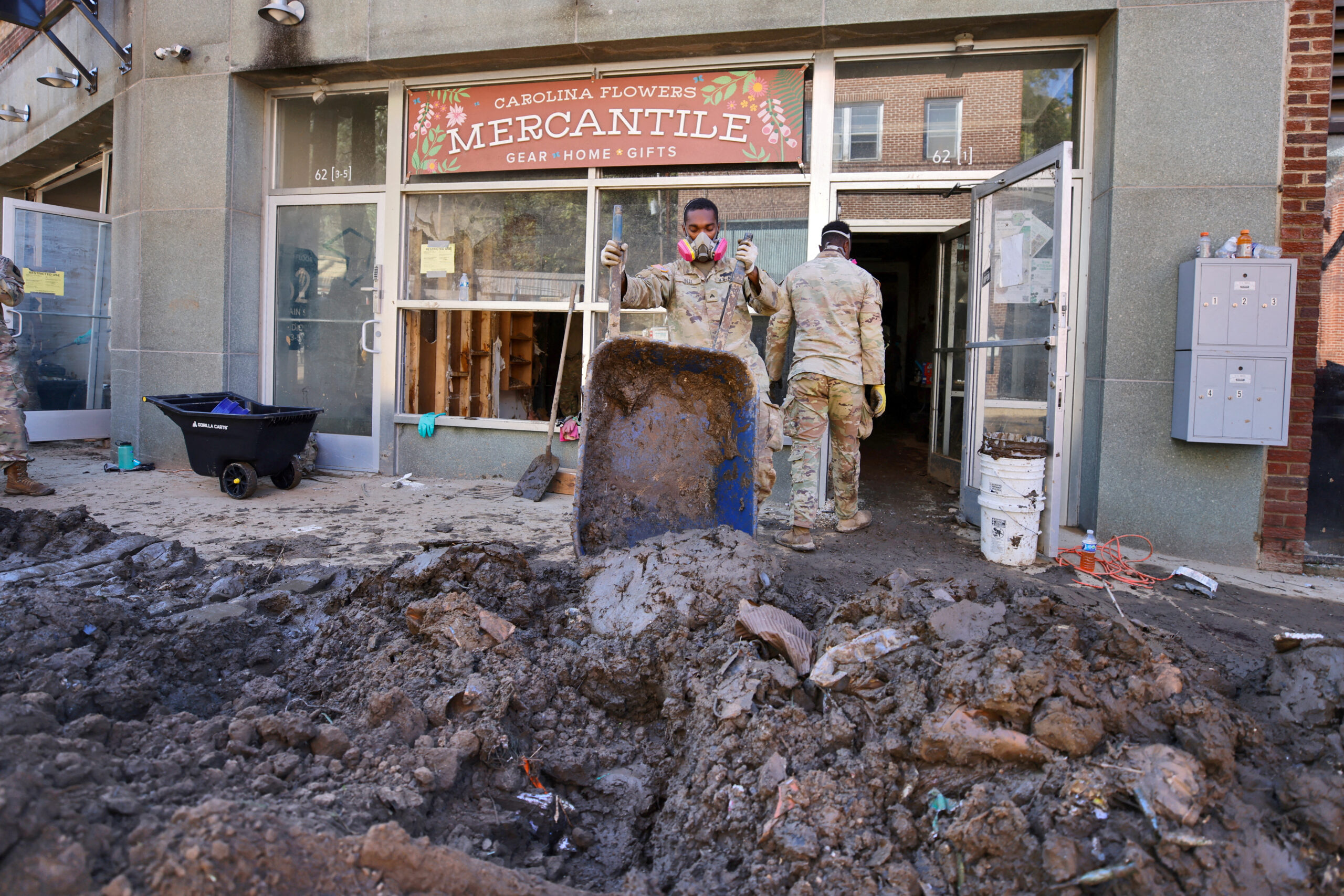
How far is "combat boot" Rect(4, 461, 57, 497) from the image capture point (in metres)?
5.88

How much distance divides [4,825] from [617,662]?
1.63 meters

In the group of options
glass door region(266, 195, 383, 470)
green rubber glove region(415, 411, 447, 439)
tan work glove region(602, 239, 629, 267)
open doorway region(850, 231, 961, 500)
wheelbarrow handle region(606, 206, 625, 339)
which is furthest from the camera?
open doorway region(850, 231, 961, 500)

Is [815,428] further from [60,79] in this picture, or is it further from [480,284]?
[60,79]

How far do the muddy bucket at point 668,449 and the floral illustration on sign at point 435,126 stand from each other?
13.3ft

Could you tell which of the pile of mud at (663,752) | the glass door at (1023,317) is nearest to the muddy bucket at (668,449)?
the pile of mud at (663,752)

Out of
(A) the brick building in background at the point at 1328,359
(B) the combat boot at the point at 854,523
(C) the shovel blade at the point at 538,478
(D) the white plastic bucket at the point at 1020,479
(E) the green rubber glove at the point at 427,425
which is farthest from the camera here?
(E) the green rubber glove at the point at 427,425

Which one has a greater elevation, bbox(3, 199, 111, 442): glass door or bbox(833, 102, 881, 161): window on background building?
bbox(833, 102, 881, 161): window on background building

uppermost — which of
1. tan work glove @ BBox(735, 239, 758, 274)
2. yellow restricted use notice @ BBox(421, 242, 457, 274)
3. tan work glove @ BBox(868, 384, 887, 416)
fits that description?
yellow restricted use notice @ BBox(421, 242, 457, 274)

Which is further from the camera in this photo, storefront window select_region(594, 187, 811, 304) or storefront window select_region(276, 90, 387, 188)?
storefront window select_region(276, 90, 387, 188)

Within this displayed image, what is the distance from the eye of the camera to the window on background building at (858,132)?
237 inches

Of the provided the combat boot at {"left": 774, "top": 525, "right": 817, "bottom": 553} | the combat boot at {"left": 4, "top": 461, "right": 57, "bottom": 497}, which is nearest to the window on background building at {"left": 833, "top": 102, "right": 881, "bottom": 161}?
the combat boot at {"left": 774, "top": 525, "right": 817, "bottom": 553}

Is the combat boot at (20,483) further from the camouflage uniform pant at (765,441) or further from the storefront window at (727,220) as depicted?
the camouflage uniform pant at (765,441)

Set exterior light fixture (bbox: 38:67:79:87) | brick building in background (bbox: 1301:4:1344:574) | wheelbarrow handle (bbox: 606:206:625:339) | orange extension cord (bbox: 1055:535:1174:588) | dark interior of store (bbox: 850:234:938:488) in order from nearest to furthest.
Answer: wheelbarrow handle (bbox: 606:206:625:339)
orange extension cord (bbox: 1055:535:1174:588)
brick building in background (bbox: 1301:4:1344:574)
exterior light fixture (bbox: 38:67:79:87)
dark interior of store (bbox: 850:234:938:488)

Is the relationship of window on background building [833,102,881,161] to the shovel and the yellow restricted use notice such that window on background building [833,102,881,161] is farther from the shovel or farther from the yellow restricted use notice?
the yellow restricted use notice
